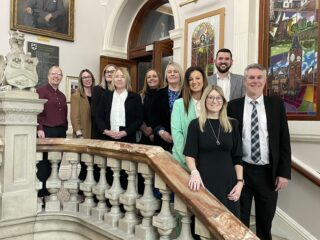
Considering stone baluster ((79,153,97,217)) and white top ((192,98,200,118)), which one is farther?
stone baluster ((79,153,97,217))

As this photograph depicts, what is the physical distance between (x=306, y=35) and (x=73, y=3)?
4806mm

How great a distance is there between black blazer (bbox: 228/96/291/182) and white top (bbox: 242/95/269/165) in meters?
0.03

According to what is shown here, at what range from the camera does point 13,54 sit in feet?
9.15

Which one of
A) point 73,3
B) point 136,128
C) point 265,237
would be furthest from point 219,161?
point 73,3

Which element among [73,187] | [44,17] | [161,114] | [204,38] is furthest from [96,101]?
[44,17]

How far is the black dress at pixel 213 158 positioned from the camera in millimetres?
2230

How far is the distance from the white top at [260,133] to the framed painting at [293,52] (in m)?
1.30

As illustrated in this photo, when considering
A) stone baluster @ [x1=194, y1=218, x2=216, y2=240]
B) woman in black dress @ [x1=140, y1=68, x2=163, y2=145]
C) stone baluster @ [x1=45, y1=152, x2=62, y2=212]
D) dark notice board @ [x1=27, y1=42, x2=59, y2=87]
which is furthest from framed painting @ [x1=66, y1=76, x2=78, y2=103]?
stone baluster @ [x1=194, y1=218, x2=216, y2=240]

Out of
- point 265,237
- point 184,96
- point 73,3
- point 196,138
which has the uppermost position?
point 73,3

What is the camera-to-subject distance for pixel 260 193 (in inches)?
103

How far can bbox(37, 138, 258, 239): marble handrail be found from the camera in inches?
66.9

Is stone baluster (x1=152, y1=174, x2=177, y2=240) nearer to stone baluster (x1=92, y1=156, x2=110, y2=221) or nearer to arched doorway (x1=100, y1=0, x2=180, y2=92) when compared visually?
stone baluster (x1=92, y1=156, x2=110, y2=221)

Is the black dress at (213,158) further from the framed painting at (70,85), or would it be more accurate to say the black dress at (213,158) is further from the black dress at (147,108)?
the framed painting at (70,85)

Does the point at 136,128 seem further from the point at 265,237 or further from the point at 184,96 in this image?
the point at 265,237
